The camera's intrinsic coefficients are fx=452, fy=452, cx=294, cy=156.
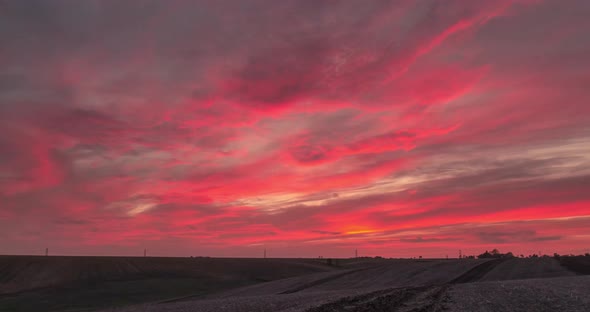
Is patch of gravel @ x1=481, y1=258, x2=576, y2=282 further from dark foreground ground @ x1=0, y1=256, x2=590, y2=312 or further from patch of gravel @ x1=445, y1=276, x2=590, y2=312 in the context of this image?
patch of gravel @ x1=445, y1=276, x2=590, y2=312

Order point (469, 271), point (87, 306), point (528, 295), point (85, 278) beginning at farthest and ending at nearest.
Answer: point (85, 278) → point (469, 271) → point (87, 306) → point (528, 295)

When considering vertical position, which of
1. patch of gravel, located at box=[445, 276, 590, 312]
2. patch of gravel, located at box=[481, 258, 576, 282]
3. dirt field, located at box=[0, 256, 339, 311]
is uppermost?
patch of gravel, located at box=[445, 276, 590, 312]

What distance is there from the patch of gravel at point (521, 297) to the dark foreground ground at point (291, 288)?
0.07 metres

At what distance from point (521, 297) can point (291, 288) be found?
3343cm

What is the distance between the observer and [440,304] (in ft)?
107

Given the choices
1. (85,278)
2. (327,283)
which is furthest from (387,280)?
(85,278)

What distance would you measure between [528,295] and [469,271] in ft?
130

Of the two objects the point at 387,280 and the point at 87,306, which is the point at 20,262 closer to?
the point at 87,306

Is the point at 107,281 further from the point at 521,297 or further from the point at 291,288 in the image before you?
the point at 521,297

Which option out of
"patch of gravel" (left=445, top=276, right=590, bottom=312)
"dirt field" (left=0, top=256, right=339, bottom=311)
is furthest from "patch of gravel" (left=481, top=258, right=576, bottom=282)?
"dirt field" (left=0, top=256, right=339, bottom=311)

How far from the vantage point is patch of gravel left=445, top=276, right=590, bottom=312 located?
30.5 m

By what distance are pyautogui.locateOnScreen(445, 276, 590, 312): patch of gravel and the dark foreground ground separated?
7 centimetres

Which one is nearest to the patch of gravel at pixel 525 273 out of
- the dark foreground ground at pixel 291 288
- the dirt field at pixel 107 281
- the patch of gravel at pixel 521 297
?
→ the dark foreground ground at pixel 291 288

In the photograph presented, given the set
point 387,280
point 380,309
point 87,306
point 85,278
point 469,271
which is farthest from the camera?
point 85,278
